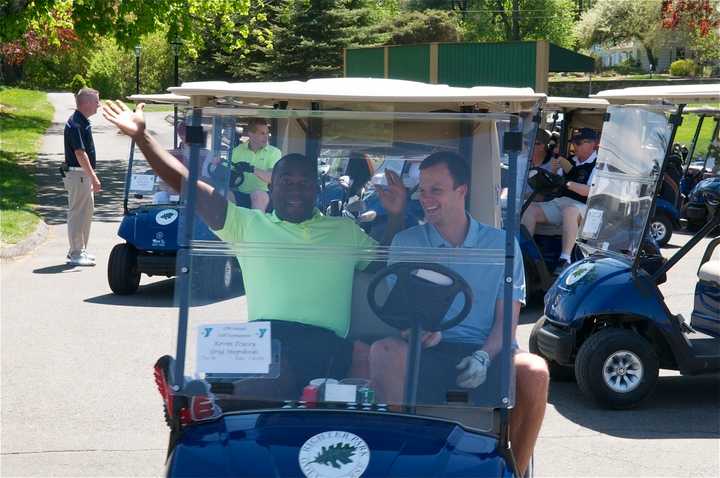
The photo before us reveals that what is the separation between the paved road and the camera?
5.02 meters

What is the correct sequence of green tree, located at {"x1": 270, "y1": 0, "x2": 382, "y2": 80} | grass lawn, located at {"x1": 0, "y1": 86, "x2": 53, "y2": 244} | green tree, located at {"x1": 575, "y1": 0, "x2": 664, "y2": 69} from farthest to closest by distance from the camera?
green tree, located at {"x1": 575, "y1": 0, "x2": 664, "y2": 69}
green tree, located at {"x1": 270, "y1": 0, "x2": 382, "y2": 80}
grass lawn, located at {"x1": 0, "y1": 86, "x2": 53, "y2": 244}

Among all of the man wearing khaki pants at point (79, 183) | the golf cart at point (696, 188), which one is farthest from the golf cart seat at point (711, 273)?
the man wearing khaki pants at point (79, 183)

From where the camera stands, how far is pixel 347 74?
1183 inches

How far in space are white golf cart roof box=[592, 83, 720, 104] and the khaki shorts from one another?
3.21 metres

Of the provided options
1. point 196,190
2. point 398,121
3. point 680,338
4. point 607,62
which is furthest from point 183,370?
point 607,62

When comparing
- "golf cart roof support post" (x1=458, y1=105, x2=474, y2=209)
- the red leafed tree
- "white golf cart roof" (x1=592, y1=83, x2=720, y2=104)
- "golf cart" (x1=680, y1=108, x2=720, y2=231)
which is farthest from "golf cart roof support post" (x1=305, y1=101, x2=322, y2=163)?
the red leafed tree

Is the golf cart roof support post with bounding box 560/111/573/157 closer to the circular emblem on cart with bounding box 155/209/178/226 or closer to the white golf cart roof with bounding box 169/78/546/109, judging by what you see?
the circular emblem on cart with bounding box 155/209/178/226

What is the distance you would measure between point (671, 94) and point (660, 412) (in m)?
1.79

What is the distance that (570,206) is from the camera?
30.1 feet

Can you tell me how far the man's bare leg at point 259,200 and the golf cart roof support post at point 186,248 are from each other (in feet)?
0.61

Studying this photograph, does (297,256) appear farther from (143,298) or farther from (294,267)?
(143,298)

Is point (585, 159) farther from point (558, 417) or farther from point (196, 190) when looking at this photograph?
point (196, 190)

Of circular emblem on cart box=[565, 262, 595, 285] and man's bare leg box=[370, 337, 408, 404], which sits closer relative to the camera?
man's bare leg box=[370, 337, 408, 404]

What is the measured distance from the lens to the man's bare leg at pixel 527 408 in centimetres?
349
